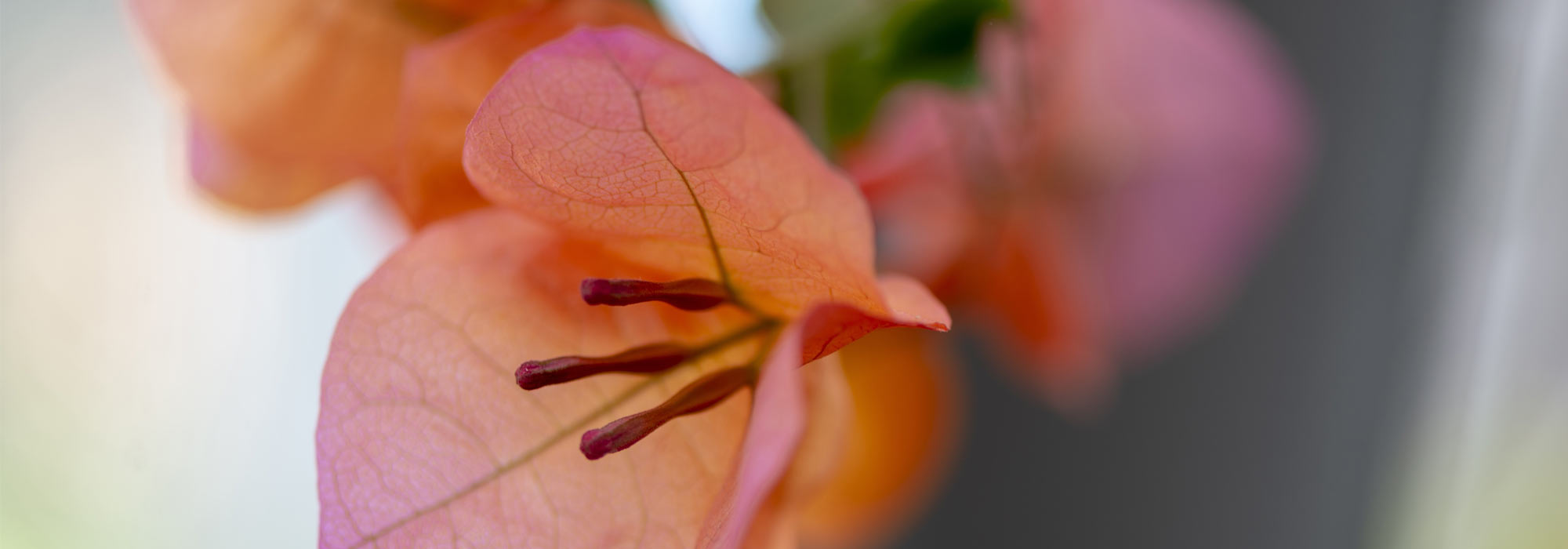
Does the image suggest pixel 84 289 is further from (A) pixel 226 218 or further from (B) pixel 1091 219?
(B) pixel 1091 219

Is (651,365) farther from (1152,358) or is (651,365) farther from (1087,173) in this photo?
(1152,358)

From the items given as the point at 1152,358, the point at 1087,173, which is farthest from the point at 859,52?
the point at 1152,358

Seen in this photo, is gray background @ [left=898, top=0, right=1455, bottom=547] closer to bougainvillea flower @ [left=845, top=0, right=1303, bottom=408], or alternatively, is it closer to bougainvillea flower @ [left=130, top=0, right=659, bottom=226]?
bougainvillea flower @ [left=845, top=0, right=1303, bottom=408]

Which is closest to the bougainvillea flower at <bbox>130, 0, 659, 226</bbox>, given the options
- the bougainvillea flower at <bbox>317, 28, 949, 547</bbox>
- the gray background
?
the bougainvillea flower at <bbox>317, 28, 949, 547</bbox>

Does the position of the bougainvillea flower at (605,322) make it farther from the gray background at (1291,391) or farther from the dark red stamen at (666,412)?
the gray background at (1291,391)

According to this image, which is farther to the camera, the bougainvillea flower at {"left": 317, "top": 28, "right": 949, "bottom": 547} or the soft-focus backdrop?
the soft-focus backdrop

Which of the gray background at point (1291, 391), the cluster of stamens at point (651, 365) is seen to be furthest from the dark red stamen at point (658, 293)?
the gray background at point (1291, 391)

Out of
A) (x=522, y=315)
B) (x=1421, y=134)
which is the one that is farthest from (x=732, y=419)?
(x=1421, y=134)
